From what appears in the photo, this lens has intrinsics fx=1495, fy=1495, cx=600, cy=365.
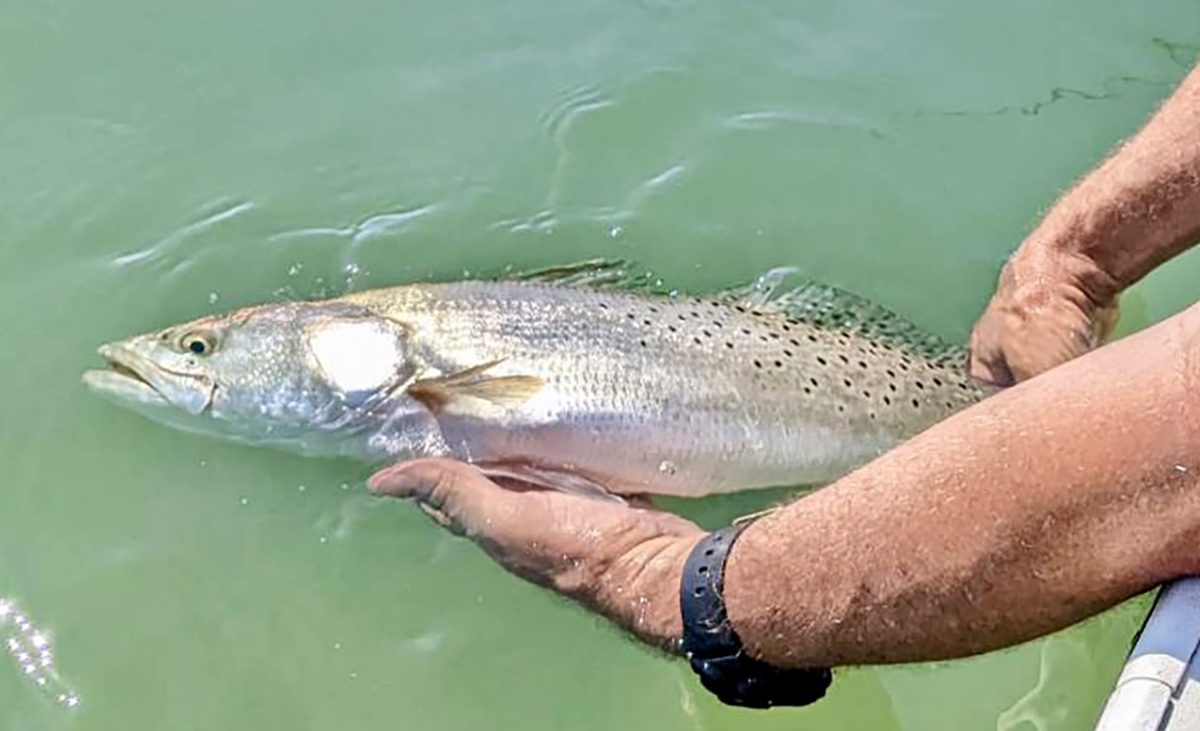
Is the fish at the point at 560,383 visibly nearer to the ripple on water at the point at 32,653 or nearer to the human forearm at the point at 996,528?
the ripple on water at the point at 32,653

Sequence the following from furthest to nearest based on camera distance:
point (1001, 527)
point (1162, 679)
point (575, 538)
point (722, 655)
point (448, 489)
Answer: point (448, 489), point (575, 538), point (722, 655), point (1001, 527), point (1162, 679)

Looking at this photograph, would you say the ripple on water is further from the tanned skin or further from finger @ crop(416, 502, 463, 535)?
the tanned skin

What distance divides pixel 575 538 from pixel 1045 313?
3.75 feet

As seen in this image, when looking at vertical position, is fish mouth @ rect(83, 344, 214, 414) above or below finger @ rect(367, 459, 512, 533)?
below

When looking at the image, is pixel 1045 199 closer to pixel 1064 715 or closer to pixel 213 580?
pixel 1064 715

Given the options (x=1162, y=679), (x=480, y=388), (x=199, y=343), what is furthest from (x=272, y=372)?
(x=1162, y=679)

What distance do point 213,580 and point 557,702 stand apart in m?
0.81

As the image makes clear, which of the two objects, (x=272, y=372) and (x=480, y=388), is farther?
(x=272, y=372)

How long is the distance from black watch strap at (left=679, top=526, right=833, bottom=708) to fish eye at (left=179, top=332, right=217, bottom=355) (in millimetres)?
1410

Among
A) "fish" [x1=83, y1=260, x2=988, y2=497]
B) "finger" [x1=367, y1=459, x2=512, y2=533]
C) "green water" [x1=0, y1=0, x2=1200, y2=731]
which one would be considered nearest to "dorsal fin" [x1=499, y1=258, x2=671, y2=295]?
"fish" [x1=83, y1=260, x2=988, y2=497]

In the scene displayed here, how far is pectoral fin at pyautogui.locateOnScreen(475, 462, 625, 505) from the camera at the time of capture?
303 cm

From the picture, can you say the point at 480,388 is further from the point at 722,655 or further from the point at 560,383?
the point at 722,655

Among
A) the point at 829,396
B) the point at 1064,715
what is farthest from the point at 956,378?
the point at 1064,715

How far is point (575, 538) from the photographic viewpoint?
2678 millimetres
